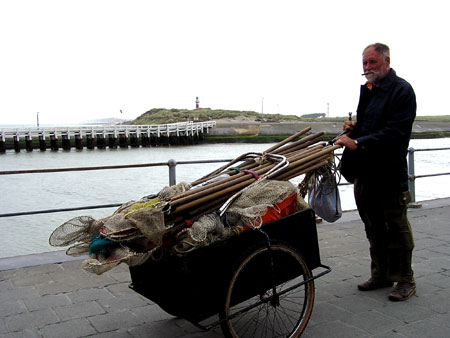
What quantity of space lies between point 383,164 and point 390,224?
0.51 m

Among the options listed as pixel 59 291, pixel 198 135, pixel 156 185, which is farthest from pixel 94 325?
pixel 198 135

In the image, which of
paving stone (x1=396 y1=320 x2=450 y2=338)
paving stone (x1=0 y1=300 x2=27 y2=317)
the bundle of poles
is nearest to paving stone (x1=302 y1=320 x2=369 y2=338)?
paving stone (x1=396 y1=320 x2=450 y2=338)

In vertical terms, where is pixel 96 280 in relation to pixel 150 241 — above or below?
below

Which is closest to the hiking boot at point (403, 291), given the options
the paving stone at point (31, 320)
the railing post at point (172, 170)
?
the paving stone at point (31, 320)

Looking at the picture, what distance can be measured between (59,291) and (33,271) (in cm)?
72

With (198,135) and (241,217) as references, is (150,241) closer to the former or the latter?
(241,217)

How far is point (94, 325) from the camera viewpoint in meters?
3.86

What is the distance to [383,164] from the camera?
4.21 m

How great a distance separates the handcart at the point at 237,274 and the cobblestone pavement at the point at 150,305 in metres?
0.37

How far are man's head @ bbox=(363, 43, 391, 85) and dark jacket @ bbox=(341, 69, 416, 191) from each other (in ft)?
0.21

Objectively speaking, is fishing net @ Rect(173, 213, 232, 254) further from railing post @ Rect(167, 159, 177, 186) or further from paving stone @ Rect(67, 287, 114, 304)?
railing post @ Rect(167, 159, 177, 186)

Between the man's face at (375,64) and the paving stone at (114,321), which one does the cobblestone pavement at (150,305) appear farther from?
the man's face at (375,64)

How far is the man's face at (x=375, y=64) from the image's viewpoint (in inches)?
161

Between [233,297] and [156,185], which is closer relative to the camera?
[233,297]
